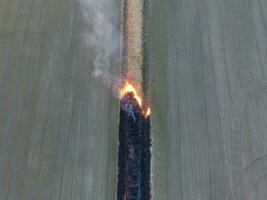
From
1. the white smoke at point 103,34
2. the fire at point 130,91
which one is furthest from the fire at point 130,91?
the white smoke at point 103,34

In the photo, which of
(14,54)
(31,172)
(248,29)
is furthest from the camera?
(248,29)

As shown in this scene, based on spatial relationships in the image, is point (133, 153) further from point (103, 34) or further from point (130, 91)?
point (103, 34)

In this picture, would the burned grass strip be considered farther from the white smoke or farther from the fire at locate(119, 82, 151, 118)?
the white smoke

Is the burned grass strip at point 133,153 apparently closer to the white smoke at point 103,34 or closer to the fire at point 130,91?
the fire at point 130,91

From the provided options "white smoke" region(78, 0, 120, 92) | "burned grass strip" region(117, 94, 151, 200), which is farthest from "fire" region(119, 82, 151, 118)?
"white smoke" region(78, 0, 120, 92)

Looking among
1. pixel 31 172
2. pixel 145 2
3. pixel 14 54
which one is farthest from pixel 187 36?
pixel 31 172

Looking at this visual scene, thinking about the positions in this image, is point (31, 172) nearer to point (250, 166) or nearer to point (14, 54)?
point (14, 54)
